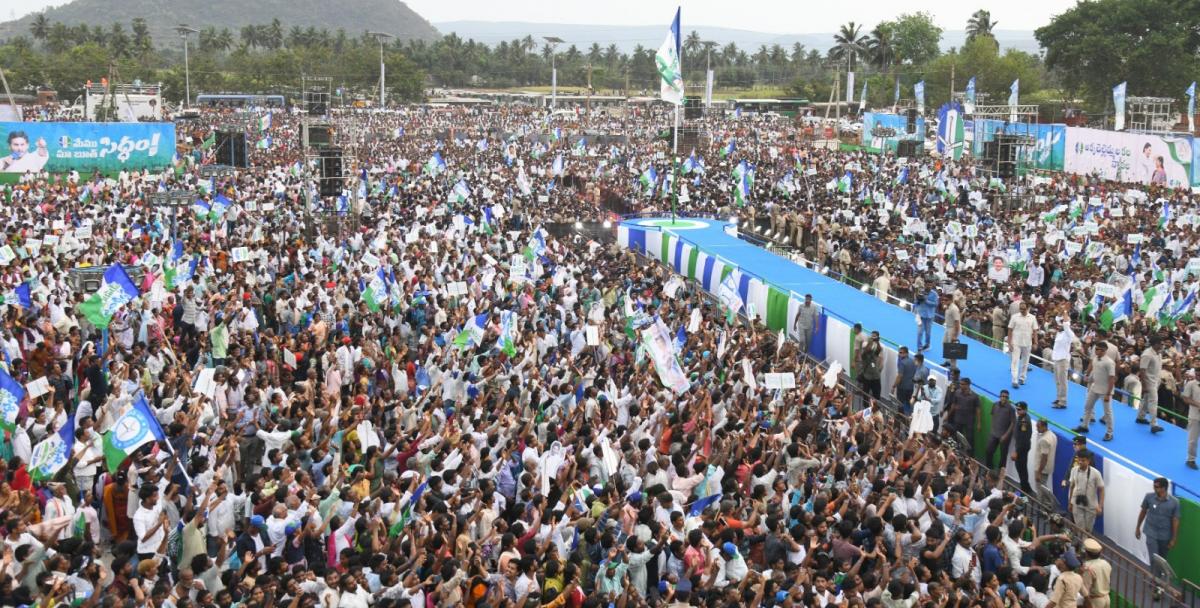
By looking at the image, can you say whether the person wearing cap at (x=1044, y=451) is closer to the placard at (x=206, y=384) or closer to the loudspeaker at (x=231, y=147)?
the placard at (x=206, y=384)

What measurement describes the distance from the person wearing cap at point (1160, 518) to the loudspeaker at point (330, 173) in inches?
774

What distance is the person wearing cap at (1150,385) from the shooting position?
13.6 meters

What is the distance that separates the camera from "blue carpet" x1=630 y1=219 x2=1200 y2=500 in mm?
12828

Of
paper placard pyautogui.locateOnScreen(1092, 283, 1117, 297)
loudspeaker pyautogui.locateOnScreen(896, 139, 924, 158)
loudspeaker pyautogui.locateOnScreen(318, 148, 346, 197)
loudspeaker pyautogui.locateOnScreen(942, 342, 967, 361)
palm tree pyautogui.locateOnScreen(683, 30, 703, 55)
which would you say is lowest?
loudspeaker pyautogui.locateOnScreen(942, 342, 967, 361)

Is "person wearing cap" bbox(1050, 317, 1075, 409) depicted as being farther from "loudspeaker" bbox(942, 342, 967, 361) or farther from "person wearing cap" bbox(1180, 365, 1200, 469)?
"person wearing cap" bbox(1180, 365, 1200, 469)

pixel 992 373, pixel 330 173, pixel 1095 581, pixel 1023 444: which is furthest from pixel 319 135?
pixel 1095 581

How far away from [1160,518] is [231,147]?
29117 mm

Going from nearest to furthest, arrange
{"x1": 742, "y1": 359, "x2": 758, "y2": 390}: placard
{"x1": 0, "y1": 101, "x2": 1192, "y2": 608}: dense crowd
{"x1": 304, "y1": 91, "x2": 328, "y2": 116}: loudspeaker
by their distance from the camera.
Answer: {"x1": 0, "y1": 101, "x2": 1192, "y2": 608}: dense crowd < {"x1": 742, "y1": 359, "x2": 758, "y2": 390}: placard < {"x1": 304, "y1": 91, "x2": 328, "y2": 116}: loudspeaker

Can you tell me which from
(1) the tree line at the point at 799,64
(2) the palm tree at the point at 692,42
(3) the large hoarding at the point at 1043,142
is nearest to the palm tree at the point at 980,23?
(1) the tree line at the point at 799,64

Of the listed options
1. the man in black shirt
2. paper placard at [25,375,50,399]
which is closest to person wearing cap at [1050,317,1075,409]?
the man in black shirt

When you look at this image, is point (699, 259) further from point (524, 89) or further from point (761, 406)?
point (524, 89)

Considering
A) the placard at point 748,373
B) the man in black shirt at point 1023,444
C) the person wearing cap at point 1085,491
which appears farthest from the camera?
the placard at point 748,373

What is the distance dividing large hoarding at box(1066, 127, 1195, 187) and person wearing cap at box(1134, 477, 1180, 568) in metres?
29.1

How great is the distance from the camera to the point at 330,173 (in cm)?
2672
